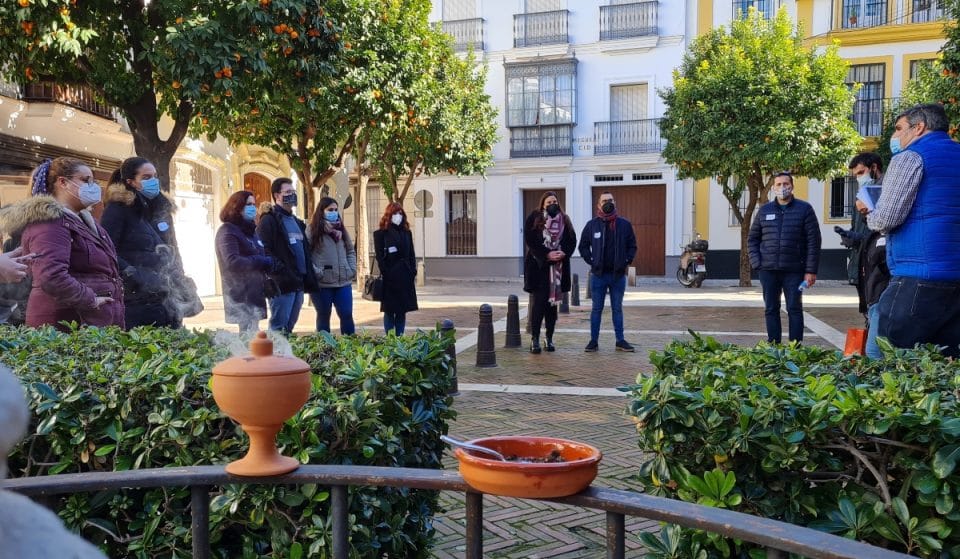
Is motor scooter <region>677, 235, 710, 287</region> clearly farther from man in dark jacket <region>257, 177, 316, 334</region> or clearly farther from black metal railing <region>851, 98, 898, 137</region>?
man in dark jacket <region>257, 177, 316, 334</region>

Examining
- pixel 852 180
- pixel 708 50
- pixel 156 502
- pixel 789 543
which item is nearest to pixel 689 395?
pixel 789 543

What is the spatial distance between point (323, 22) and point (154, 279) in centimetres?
521

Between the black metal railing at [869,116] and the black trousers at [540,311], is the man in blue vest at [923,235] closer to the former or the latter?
the black trousers at [540,311]

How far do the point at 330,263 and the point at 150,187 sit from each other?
2300mm

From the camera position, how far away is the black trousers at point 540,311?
884 centimetres

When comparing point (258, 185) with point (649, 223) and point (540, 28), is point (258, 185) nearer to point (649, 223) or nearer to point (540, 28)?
point (540, 28)

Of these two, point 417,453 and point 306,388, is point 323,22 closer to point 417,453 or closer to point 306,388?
point 417,453

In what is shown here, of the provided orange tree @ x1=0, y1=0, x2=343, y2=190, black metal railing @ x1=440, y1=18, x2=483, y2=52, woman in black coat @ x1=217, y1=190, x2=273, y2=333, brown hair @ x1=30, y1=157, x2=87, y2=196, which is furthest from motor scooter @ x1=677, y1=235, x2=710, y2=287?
brown hair @ x1=30, y1=157, x2=87, y2=196

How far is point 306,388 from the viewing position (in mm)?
1974

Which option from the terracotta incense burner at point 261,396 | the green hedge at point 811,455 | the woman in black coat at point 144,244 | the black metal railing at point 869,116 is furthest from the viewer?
the black metal railing at point 869,116

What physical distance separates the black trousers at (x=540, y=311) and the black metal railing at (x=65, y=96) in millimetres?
7272

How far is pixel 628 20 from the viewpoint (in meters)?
27.0

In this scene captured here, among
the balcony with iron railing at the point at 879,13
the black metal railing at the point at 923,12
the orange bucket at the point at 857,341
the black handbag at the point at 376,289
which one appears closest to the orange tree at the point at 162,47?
the black handbag at the point at 376,289

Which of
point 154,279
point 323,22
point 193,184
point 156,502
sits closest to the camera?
point 156,502
